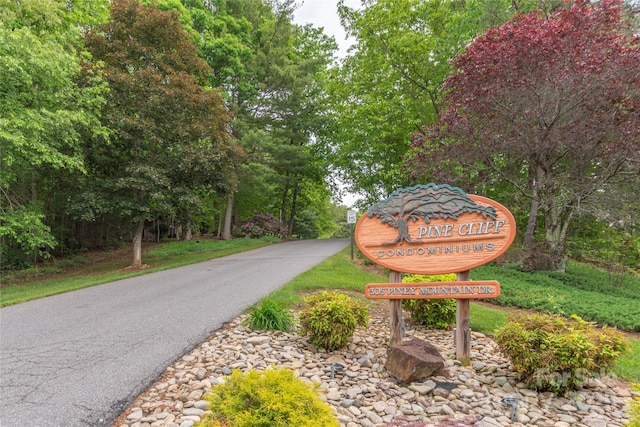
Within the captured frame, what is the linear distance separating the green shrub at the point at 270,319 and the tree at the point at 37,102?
6338 millimetres

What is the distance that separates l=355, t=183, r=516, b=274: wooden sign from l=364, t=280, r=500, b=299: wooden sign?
0.55 ft

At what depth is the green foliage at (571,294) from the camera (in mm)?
5561

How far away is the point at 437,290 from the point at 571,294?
5.32m

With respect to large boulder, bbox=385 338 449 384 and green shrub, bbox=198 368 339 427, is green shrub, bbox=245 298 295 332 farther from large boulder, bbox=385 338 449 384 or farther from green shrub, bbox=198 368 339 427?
green shrub, bbox=198 368 339 427

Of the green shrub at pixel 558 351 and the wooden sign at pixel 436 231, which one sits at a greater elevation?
the wooden sign at pixel 436 231

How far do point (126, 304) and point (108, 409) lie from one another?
356cm

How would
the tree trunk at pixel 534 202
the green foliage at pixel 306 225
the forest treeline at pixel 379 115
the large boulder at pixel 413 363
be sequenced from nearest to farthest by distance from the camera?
the large boulder at pixel 413 363 → the forest treeline at pixel 379 115 → the tree trunk at pixel 534 202 → the green foliage at pixel 306 225

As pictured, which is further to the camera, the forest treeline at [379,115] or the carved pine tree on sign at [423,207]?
the forest treeline at [379,115]

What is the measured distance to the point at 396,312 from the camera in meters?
3.87

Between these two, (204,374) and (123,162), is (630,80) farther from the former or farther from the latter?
(123,162)

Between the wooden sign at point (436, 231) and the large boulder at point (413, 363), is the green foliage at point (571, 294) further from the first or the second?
the large boulder at point (413, 363)

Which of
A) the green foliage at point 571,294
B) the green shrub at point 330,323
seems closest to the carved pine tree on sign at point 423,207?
the green shrub at point 330,323

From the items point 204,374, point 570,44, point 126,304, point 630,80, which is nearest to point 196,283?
point 126,304

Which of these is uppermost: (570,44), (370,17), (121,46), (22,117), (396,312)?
(370,17)
